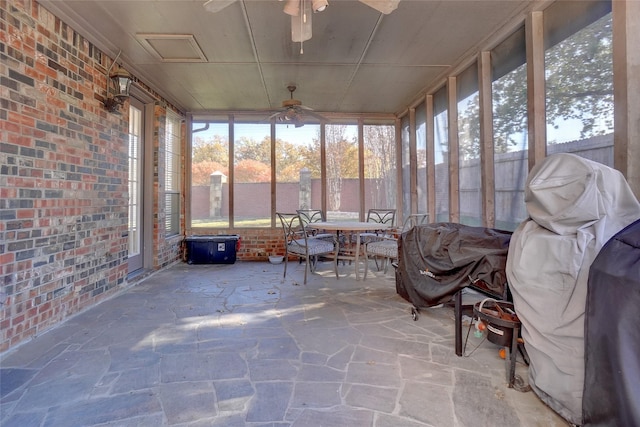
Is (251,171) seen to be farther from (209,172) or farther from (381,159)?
(381,159)

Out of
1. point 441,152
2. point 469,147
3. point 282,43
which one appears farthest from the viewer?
Answer: point 441,152

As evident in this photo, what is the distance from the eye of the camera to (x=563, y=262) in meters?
1.46

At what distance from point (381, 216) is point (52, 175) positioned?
182 inches

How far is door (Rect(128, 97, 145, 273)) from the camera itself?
4.16 meters

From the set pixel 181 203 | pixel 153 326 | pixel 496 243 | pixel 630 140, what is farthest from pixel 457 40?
pixel 181 203

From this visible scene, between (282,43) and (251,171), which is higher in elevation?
(282,43)

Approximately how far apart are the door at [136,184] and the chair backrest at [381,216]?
11.8ft

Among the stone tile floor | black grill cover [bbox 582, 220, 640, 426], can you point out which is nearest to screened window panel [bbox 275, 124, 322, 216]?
the stone tile floor

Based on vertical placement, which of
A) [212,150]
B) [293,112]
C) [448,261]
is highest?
[293,112]

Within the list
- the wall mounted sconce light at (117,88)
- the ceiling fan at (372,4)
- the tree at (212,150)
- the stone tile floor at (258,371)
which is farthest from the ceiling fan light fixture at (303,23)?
the tree at (212,150)

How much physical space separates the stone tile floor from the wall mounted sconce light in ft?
6.96

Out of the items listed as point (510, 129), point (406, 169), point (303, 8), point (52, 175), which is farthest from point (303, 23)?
point (406, 169)

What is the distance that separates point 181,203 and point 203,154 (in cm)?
97

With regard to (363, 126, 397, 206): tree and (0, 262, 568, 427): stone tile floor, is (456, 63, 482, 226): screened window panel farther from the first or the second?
(363, 126, 397, 206): tree
